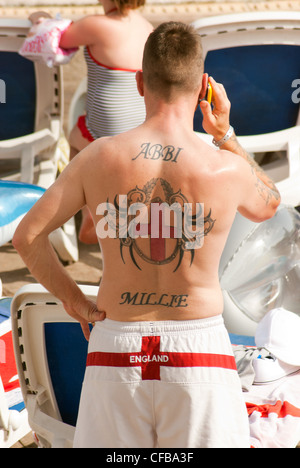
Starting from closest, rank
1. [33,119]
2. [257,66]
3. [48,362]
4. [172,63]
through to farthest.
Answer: [172,63] < [48,362] < [257,66] < [33,119]

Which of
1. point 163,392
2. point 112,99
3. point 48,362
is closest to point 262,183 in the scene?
point 163,392

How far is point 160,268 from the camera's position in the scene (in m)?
1.90

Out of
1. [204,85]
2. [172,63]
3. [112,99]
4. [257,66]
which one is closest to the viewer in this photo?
[172,63]

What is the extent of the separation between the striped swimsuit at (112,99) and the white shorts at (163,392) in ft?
7.40

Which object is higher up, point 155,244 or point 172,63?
point 172,63

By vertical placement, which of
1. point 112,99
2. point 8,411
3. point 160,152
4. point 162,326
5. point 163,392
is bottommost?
point 8,411

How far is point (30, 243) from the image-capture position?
1976 millimetres

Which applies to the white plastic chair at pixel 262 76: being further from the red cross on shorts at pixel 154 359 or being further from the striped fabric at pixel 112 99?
the red cross on shorts at pixel 154 359

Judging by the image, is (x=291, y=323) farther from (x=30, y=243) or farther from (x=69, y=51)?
(x=69, y=51)

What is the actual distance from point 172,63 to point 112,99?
2.11 m

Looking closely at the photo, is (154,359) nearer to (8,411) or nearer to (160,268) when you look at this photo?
(160,268)

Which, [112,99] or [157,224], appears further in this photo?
[112,99]

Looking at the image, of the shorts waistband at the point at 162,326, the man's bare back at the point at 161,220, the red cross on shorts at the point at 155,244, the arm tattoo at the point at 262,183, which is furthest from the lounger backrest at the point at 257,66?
the shorts waistband at the point at 162,326

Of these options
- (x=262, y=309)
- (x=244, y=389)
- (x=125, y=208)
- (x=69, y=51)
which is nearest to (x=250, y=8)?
(x=69, y=51)
